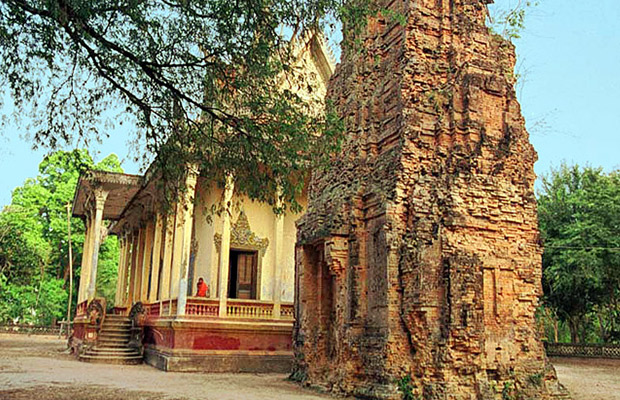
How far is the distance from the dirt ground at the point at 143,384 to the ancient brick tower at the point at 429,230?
1.30m

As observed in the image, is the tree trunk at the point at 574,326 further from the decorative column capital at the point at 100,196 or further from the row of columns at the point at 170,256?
the decorative column capital at the point at 100,196

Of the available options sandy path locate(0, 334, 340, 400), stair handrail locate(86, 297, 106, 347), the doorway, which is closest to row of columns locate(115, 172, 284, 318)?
the doorway

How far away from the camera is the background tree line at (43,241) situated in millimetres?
34531

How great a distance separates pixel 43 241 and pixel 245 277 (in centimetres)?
2267

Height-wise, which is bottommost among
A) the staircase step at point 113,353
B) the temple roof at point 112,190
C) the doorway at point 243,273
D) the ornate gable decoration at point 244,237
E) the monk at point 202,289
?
the staircase step at point 113,353

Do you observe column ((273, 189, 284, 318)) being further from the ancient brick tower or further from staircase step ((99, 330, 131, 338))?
staircase step ((99, 330, 131, 338))

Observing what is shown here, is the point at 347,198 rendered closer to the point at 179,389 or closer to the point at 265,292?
the point at 179,389

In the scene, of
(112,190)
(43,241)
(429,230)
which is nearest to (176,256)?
(112,190)

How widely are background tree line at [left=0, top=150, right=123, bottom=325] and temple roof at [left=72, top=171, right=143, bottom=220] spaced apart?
9.58 meters

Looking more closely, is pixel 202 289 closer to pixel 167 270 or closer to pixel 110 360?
pixel 167 270

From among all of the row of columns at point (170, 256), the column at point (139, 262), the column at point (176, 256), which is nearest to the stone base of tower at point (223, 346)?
the row of columns at point (170, 256)

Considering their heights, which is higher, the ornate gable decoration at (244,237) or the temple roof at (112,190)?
the temple roof at (112,190)

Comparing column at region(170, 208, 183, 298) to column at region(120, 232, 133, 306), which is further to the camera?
column at region(120, 232, 133, 306)

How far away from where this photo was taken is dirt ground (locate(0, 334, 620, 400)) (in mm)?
9891
